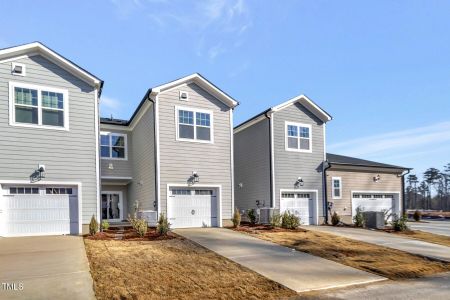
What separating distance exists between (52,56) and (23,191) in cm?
521

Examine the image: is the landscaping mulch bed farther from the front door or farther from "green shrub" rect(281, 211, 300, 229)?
the front door

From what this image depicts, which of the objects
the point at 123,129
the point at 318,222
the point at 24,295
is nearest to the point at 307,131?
the point at 318,222

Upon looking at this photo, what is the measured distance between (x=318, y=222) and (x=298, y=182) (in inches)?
104

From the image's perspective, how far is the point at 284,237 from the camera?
48.1 ft

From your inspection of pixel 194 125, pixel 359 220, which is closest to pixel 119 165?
pixel 194 125

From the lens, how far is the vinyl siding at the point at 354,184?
2183cm

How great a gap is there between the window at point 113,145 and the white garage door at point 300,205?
29.2 ft

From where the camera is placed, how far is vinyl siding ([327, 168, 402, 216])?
21.8 m


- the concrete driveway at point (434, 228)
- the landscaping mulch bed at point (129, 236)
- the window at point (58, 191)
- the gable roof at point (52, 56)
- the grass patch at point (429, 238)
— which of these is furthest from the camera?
the concrete driveway at point (434, 228)

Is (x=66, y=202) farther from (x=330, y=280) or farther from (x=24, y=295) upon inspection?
(x=330, y=280)

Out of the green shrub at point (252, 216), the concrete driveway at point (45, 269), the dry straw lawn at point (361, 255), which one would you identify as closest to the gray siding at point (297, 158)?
the green shrub at point (252, 216)

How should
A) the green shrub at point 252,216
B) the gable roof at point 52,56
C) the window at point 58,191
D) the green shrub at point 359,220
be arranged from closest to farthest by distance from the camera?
the gable roof at point 52,56
the window at point 58,191
the green shrub at point 252,216
the green shrub at point 359,220

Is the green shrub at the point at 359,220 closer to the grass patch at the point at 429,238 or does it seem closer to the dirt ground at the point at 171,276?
the grass patch at the point at 429,238

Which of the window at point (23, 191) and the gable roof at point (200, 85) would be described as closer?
the window at point (23, 191)
